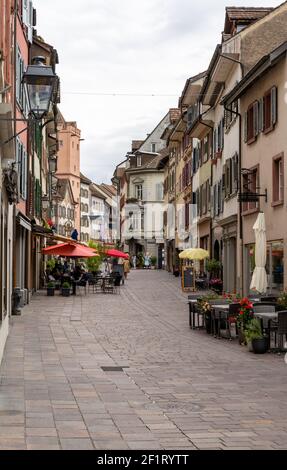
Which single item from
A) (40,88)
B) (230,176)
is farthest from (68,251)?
(40,88)

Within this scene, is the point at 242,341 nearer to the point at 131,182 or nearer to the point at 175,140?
the point at 175,140

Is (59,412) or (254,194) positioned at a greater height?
(254,194)

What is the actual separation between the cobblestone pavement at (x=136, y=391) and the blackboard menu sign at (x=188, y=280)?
17.9m

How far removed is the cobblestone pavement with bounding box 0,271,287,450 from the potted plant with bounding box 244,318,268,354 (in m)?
0.27

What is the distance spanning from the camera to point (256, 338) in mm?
15305

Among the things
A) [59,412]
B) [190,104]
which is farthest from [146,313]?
[190,104]

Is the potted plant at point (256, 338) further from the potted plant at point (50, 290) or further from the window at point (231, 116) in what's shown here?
the potted plant at point (50, 290)

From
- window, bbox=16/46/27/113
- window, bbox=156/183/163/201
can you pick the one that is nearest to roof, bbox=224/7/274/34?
window, bbox=16/46/27/113

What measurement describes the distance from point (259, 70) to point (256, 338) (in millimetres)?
13427

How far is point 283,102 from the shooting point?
79.6 feet

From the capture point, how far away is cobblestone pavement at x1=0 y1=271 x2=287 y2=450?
7664 mm

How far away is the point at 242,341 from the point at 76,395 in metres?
7.48

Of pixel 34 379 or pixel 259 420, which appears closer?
pixel 259 420

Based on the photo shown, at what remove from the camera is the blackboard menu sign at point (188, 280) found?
38844 mm
